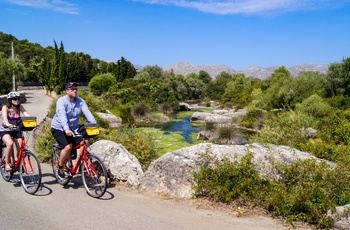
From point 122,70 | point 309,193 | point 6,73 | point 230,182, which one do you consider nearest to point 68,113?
point 230,182

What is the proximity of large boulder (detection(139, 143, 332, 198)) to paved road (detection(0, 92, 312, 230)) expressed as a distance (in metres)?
0.28

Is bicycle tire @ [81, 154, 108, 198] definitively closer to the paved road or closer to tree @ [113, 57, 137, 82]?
the paved road

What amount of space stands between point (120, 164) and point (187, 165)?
1710 millimetres

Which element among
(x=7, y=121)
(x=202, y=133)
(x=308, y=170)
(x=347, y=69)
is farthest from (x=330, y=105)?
(x=7, y=121)

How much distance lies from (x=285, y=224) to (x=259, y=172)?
1.29 metres

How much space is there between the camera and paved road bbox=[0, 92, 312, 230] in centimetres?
507

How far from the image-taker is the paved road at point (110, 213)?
5.07 meters

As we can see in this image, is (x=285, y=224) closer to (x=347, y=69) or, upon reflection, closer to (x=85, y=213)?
(x=85, y=213)

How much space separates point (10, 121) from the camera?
6.96 m

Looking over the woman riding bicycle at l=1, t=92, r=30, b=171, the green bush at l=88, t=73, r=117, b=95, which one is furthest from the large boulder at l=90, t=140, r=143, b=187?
the green bush at l=88, t=73, r=117, b=95

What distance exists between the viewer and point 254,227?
16.6 ft

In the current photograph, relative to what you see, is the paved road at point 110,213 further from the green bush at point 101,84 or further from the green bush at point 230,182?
the green bush at point 101,84

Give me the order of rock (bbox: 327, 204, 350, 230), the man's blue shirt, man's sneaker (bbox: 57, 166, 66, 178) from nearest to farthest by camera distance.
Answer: rock (bbox: 327, 204, 350, 230), the man's blue shirt, man's sneaker (bbox: 57, 166, 66, 178)

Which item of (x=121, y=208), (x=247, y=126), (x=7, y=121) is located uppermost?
(x=7, y=121)
